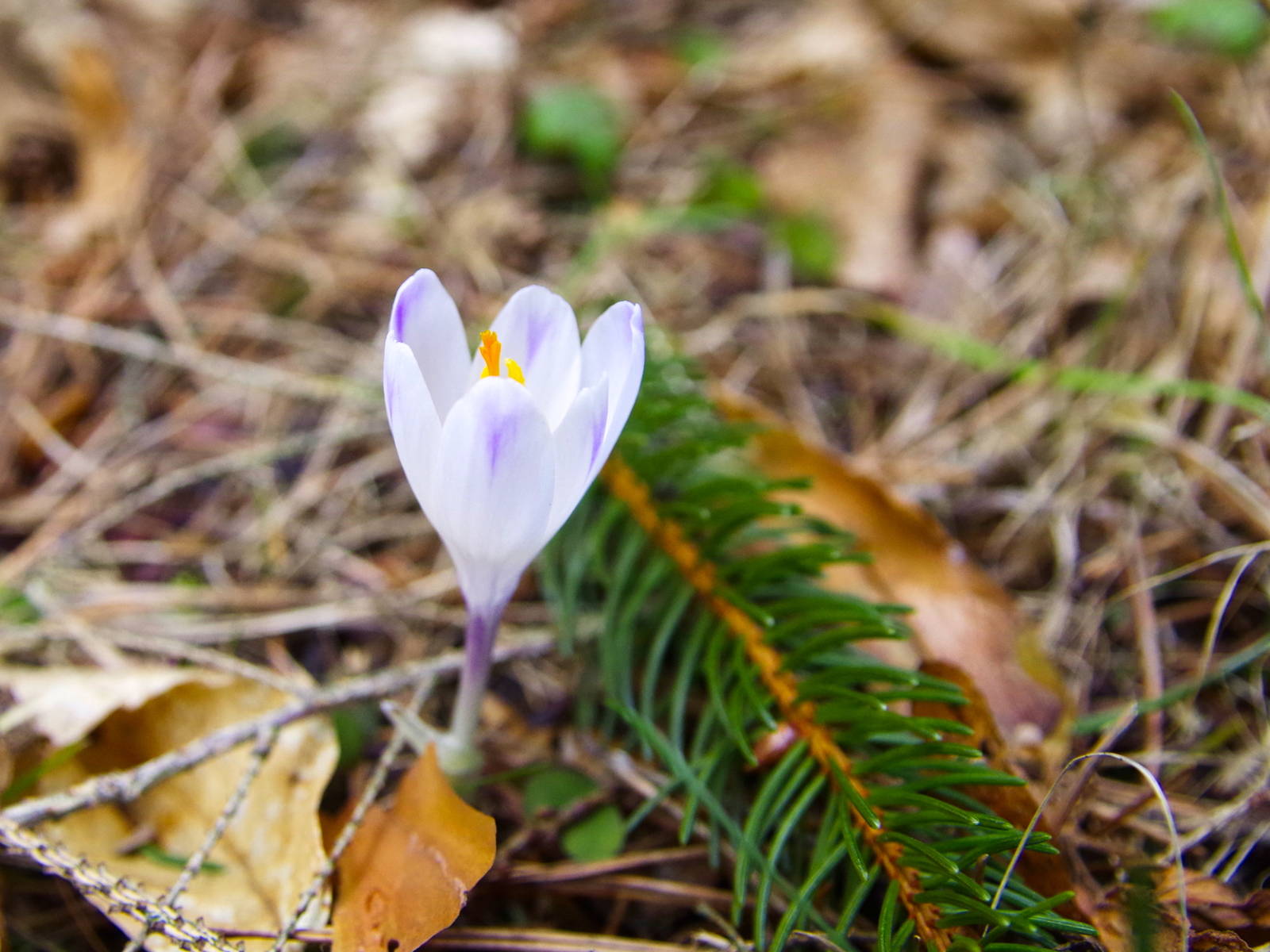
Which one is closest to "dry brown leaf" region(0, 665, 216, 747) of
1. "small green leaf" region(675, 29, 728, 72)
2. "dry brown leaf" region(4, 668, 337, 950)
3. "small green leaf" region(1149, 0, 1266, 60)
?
"dry brown leaf" region(4, 668, 337, 950)

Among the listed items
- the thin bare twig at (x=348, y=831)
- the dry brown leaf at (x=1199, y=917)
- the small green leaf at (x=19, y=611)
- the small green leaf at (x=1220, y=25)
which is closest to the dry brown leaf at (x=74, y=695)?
the small green leaf at (x=19, y=611)

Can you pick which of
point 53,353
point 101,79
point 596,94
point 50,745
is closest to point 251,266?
point 53,353

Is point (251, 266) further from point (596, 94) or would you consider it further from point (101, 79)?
point (596, 94)

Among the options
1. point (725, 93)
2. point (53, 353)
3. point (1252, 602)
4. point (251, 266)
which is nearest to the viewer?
point (1252, 602)

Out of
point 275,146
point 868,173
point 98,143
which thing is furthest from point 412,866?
point 98,143

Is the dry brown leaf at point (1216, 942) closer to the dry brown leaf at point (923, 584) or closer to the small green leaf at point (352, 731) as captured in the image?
the dry brown leaf at point (923, 584)

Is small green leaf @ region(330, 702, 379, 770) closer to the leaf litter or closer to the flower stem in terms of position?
the leaf litter
